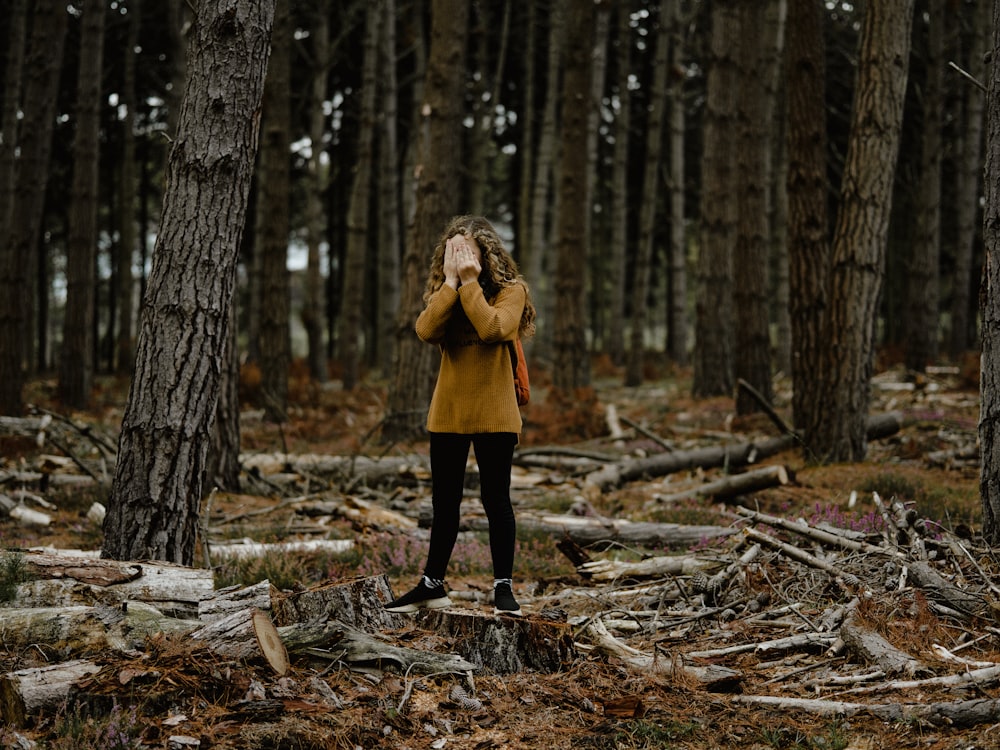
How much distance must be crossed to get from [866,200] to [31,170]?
11589mm

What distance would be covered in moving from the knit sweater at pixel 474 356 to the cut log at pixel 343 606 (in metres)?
0.96

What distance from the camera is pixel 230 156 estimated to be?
5.48 m

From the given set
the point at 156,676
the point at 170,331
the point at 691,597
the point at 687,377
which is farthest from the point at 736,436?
the point at 687,377

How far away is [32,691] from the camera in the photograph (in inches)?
143

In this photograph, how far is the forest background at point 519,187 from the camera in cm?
931

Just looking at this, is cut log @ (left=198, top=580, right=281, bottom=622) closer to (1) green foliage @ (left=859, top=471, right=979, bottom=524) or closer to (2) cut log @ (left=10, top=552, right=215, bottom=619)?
(2) cut log @ (left=10, top=552, right=215, bottom=619)

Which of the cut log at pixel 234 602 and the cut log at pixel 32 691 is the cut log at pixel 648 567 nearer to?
the cut log at pixel 234 602

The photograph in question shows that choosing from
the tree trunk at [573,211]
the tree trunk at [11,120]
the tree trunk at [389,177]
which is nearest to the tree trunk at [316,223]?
the tree trunk at [389,177]

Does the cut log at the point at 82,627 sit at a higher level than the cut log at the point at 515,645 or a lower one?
higher

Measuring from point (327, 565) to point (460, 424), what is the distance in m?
2.17

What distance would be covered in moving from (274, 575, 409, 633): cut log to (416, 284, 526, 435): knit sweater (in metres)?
→ 0.96

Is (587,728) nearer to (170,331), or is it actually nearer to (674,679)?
(674,679)

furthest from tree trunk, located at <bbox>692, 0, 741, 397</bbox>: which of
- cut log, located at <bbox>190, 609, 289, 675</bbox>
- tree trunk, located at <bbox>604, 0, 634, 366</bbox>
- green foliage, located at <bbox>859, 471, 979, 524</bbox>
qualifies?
cut log, located at <bbox>190, 609, 289, 675</bbox>

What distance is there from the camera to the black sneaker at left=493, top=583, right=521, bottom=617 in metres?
4.89
